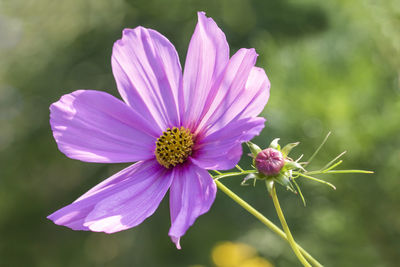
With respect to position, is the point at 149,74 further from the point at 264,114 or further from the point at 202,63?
the point at 264,114

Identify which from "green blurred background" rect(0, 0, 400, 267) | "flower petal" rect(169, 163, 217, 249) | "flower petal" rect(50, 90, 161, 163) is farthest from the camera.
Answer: "green blurred background" rect(0, 0, 400, 267)

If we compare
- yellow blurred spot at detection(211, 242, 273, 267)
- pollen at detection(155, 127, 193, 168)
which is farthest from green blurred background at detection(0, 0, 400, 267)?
pollen at detection(155, 127, 193, 168)

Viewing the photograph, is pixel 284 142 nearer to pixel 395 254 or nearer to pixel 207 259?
pixel 395 254

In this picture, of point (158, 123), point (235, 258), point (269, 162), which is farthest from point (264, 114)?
point (269, 162)

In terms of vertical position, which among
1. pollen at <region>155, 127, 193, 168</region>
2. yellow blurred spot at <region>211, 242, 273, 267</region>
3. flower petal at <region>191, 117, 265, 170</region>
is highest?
flower petal at <region>191, 117, 265, 170</region>

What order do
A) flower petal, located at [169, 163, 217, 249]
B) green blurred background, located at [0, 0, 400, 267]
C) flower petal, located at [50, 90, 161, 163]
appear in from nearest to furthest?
flower petal, located at [169, 163, 217, 249] < flower petal, located at [50, 90, 161, 163] < green blurred background, located at [0, 0, 400, 267]

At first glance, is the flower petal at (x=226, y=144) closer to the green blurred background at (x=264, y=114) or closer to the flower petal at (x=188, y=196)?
the flower petal at (x=188, y=196)

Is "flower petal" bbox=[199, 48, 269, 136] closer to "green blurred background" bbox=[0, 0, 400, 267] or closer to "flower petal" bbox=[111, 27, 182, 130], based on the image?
"flower petal" bbox=[111, 27, 182, 130]

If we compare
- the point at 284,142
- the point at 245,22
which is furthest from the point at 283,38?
the point at 284,142
